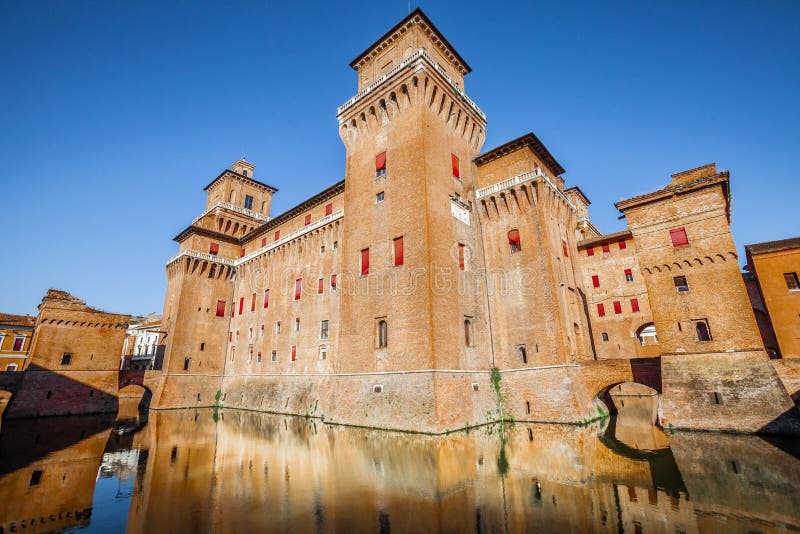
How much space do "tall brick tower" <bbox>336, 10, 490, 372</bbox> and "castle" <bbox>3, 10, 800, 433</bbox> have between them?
0.12m

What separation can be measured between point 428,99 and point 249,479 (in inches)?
817

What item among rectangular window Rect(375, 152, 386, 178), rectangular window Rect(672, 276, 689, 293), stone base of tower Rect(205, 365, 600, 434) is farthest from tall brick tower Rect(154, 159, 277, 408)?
rectangular window Rect(672, 276, 689, 293)

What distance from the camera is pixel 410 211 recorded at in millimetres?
20797

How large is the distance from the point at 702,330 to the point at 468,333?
10450 millimetres

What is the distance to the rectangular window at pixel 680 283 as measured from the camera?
17484 mm

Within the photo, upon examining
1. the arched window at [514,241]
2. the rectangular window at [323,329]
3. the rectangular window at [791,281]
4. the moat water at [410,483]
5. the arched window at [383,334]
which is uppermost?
the arched window at [514,241]

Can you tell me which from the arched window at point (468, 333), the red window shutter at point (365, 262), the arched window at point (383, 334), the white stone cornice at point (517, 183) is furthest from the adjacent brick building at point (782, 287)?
the red window shutter at point (365, 262)

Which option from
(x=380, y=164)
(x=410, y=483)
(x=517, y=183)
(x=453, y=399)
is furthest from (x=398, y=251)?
(x=410, y=483)

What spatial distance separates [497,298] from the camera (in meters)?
22.7

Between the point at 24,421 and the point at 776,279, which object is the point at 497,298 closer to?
the point at 776,279

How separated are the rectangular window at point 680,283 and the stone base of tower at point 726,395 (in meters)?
3.00

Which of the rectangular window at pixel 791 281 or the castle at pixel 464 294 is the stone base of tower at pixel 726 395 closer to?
the castle at pixel 464 294

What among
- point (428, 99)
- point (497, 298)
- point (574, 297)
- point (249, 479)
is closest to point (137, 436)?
point (249, 479)

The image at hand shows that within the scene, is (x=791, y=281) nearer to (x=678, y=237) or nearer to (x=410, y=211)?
(x=678, y=237)
